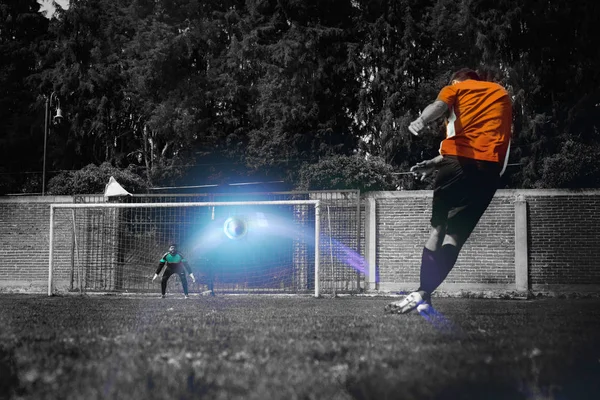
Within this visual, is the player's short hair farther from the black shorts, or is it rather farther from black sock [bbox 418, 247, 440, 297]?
black sock [bbox 418, 247, 440, 297]

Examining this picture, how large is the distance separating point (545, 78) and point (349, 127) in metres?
9.53

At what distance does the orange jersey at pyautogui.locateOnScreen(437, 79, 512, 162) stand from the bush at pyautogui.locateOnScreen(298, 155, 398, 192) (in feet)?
54.1

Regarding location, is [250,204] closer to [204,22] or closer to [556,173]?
[556,173]

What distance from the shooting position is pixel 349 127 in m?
35.9

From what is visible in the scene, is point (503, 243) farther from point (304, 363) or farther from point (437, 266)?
point (304, 363)

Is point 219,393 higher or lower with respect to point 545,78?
lower

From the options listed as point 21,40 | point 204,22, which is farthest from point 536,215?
point 21,40

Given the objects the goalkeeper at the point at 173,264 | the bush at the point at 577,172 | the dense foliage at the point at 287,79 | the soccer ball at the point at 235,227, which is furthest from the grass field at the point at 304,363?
the dense foliage at the point at 287,79

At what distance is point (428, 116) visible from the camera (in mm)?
5641

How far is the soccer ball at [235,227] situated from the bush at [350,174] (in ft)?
22.1

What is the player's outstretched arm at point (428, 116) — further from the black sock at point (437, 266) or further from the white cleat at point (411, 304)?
the white cleat at point (411, 304)

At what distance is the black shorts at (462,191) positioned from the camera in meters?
5.69

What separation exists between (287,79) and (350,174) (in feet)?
41.4

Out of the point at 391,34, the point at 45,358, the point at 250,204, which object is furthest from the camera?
the point at 391,34
